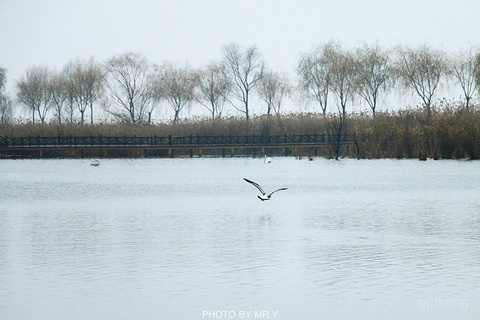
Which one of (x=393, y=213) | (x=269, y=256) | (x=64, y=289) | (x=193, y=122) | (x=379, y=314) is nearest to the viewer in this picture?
(x=379, y=314)

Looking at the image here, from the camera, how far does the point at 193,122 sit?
2662 inches

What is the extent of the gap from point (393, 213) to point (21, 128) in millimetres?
54148

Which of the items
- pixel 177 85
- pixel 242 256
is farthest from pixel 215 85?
pixel 242 256

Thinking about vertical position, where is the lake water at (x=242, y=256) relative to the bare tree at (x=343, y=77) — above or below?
below

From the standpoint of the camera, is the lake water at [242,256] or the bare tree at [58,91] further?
the bare tree at [58,91]

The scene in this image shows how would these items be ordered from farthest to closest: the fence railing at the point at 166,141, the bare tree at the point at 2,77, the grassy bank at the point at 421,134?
the bare tree at the point at 2,77 → the fence railing at the point at 166,141 → the grassy bank at the point at 421,134

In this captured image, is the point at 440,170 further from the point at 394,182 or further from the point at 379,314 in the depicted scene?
the point at 379,314

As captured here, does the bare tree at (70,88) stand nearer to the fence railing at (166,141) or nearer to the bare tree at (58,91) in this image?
the bare tree at (58,91)

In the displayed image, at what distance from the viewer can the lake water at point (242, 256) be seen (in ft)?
28.9

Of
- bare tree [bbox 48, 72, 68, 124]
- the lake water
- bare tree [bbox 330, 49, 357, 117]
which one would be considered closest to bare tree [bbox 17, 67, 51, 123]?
bare tree [bbox 48, 72, 68, 124]

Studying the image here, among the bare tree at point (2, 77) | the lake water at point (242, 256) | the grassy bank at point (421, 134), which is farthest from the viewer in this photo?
the bare tree at point (2, 77)

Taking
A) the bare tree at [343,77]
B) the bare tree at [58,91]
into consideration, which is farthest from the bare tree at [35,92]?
the bare tree at [343,77]

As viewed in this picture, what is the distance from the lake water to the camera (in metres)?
8.80

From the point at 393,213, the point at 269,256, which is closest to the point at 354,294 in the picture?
the point at 269,256
